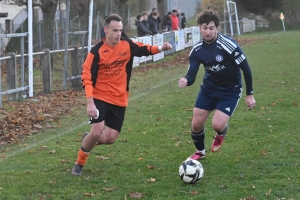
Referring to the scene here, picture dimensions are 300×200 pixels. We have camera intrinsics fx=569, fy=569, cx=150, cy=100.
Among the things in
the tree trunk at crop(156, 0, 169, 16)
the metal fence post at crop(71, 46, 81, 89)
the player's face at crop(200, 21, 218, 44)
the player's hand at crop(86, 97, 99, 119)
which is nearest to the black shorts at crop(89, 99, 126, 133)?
the player's hand at crop(86, 97, 99, 119)

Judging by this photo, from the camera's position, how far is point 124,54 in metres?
7.09

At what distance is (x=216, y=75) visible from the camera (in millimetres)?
7195

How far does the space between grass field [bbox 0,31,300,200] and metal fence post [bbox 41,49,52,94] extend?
2.93 m

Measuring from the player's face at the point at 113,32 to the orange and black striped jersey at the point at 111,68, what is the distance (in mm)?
104

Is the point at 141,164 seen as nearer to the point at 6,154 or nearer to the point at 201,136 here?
the point at 201,136

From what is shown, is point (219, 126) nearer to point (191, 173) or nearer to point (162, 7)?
point (191, 173)

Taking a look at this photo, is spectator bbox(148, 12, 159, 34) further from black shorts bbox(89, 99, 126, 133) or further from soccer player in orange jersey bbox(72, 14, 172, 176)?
black shorts bbox(89, 99, 126, 133)

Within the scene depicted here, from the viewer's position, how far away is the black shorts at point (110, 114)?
694cm

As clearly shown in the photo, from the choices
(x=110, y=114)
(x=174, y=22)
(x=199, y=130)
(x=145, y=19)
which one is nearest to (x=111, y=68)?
(x=110, y=114)

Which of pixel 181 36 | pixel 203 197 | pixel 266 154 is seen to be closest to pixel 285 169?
pixel 266 154

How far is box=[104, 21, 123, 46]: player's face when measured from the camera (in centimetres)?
684

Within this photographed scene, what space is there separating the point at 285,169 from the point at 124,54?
94.9 inches

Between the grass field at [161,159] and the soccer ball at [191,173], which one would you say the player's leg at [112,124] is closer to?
the grass field at [161,159]

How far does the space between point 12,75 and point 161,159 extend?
7235mm
